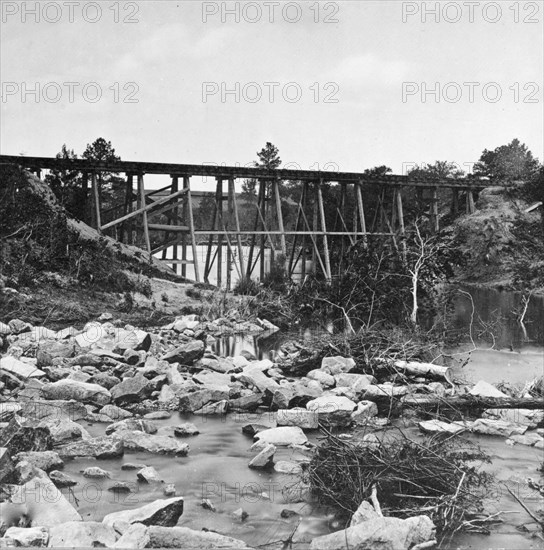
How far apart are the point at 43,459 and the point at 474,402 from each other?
4.55 metres

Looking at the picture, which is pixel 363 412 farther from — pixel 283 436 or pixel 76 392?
pixel 76 392

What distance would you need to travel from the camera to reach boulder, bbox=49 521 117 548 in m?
3.88

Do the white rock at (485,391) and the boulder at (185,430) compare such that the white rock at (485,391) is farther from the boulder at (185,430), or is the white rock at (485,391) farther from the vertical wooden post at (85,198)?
the vertical wooden post at (85,198)

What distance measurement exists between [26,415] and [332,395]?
3.34 meters

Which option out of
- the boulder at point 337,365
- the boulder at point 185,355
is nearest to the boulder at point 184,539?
the boulder at point 337,365

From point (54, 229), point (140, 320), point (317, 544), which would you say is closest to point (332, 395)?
point (317, 544)

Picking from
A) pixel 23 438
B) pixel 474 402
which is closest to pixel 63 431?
pixel 23 438

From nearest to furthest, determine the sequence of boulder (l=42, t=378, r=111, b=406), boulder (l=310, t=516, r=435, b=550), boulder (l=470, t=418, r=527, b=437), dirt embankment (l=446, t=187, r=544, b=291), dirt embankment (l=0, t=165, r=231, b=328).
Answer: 1. boulder (l=310, t=516, r=435, b=550)
2. boulder (l=470, t=418, r=527, b=437)
3. boulder (l=42, t=378, r=111, b=406)
4. dirt embankment (l=0, t=165, r=231, b=328)
5. dirt embankment (l=446, t=187, r=544, b=291)

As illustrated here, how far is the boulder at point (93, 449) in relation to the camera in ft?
19.1

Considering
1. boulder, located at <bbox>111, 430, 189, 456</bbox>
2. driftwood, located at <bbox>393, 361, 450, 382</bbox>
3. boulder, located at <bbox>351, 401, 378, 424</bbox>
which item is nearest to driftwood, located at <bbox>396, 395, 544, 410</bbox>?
boulder, located at <bbox>351, 401, 378, 424</bbox>

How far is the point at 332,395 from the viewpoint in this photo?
801cm

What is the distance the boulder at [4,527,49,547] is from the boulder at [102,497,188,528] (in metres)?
0.39

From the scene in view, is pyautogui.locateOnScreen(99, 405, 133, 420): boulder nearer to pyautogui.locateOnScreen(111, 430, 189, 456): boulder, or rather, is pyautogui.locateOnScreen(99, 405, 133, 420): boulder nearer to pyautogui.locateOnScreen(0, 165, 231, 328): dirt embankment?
pyautogui.locateOnScreen(111, 430, 189, 456): boulder

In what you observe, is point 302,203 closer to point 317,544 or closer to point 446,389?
point 446,389
